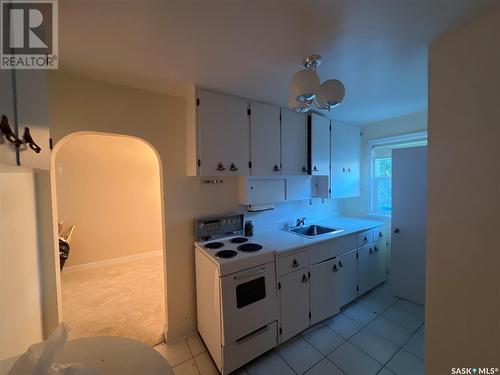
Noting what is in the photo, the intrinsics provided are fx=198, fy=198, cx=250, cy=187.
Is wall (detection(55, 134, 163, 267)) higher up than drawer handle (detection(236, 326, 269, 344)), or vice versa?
wall (detection(55, 134, 163, 267))

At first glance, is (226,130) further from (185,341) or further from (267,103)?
(185,341)

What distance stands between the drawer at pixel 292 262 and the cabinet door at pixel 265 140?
0.82 m

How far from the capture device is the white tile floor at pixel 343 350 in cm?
155

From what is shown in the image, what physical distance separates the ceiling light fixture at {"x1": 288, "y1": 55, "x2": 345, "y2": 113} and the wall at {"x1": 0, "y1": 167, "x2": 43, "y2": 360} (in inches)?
62.2

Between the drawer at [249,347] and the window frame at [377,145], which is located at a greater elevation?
the window frame at [377,145]

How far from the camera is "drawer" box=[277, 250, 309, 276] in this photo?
174 cm

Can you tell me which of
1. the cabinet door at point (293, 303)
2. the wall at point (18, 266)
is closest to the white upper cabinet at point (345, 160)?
the cabinet door at point (293, 303)

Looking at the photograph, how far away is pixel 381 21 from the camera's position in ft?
3.31

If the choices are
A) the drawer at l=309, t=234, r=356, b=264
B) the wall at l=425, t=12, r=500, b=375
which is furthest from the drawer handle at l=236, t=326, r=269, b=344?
the wall at l=425, t=12, r=500, b=375

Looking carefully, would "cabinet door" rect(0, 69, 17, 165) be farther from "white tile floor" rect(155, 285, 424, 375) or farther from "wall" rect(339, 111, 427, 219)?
"wall" rect(339, 111, 427, 219)

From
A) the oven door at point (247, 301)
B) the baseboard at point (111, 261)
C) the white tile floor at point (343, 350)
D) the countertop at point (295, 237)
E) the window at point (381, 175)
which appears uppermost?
the window at point (381, 175)

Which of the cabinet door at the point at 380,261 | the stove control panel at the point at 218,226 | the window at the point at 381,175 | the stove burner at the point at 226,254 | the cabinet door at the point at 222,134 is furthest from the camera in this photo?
the window at the point at 381,175

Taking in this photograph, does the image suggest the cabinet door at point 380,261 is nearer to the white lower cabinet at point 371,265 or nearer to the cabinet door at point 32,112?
the white lower cabinet at point 371,265

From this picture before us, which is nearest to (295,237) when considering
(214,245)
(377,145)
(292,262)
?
(292,262)
